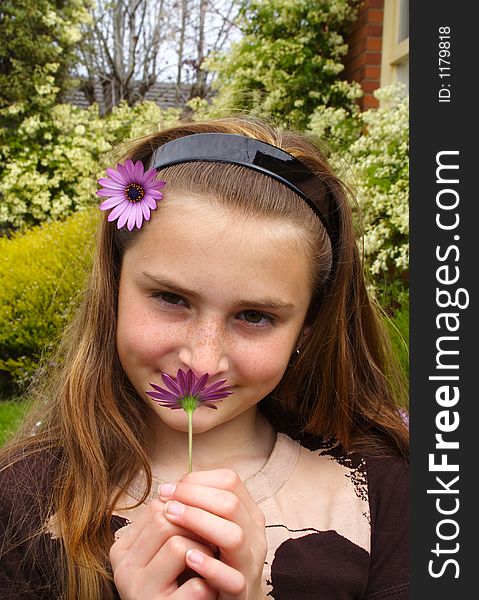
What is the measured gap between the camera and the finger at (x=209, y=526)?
3.27 ft

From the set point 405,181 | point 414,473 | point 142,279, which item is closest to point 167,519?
point 414,473

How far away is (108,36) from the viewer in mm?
14227

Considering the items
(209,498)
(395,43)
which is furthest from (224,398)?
(395,43)

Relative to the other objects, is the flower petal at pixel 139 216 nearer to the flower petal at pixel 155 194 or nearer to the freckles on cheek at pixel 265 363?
the flower petal at pixel 155 194

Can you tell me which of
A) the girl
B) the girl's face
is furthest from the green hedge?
the girl's face

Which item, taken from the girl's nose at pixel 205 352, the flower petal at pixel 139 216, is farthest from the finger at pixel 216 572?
the flower petal at pixel 139 216

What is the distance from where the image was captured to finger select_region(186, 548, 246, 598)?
99 centimetres

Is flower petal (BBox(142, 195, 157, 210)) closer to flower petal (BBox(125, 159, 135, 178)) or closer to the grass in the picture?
flower petal (BBox(125, 159, 135, 178))

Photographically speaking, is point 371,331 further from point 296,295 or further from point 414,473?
point 414,473

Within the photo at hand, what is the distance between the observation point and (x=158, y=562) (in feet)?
3.38

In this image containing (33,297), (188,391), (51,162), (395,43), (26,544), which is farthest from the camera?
(51,162)

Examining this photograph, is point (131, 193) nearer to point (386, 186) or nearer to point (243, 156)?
point (243, 156)

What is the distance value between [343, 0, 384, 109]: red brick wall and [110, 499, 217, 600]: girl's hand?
6445 millimetres

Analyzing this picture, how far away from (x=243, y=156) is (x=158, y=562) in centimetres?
83
